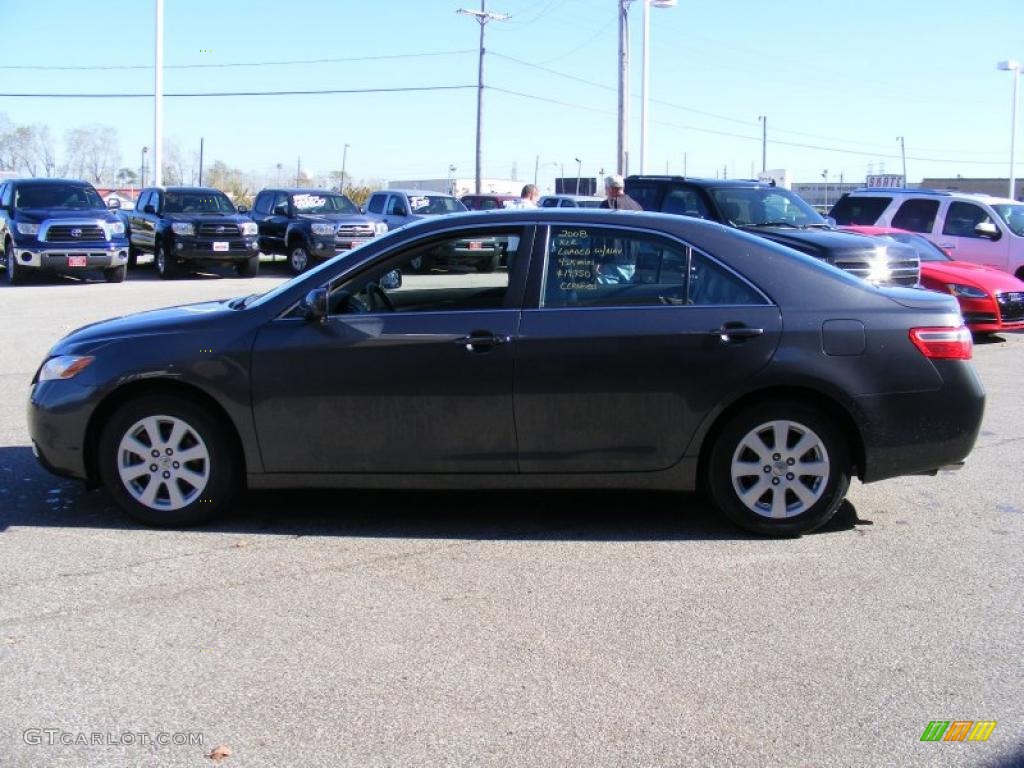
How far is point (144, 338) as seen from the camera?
5715mm

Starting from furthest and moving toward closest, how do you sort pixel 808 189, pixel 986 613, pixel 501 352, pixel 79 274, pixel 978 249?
1. pixel 808 189
2. pixel 79 274
3. pixel 978 249
4. pixel 501 352
5. pixel 986 613

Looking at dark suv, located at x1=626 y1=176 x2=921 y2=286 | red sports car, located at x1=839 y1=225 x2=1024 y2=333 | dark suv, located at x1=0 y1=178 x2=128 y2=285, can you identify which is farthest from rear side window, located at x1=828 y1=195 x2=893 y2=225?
dark suv, located at x1=0 y1=178 x2=128 y2=285

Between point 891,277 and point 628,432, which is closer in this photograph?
point 628,432

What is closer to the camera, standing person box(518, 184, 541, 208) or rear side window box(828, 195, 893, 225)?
standing person box(518, 184, 541, 208)

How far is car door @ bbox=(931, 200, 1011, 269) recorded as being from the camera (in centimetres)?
1628

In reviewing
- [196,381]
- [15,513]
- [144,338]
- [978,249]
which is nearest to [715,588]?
[196,381]

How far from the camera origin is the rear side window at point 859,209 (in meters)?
17.0

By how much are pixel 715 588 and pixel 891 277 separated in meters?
8.16

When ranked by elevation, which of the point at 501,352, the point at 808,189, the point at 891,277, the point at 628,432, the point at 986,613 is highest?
the point at 808,189

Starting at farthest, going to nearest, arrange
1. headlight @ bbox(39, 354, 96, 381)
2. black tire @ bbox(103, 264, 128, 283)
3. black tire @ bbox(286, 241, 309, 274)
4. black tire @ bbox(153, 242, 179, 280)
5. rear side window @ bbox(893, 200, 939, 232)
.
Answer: black tire @ bbox(286, 241, 309, 274)
black tire @ bbox(153, 242, 179, 280)
black tire @ bbox(103, 264, 128, 283)
rear side window @ bbox(893, 200, 939, 232)
headlight @ bbox(39, 354, 96, 381)

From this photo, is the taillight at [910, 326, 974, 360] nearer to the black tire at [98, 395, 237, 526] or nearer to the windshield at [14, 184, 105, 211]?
the black tire at [98, 395, 237, 526]

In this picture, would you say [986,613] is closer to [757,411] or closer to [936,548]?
[936,548]

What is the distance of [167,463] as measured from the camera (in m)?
5.70

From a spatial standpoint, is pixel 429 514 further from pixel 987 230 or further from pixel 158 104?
pixel 158 104
